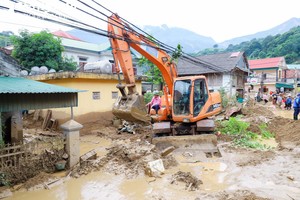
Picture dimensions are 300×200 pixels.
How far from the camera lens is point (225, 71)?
72.6 ft

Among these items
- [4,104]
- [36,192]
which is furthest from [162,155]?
[4,104]

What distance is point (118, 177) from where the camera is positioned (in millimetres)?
6379

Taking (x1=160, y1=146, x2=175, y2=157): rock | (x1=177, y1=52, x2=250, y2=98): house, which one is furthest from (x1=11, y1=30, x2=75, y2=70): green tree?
(x1=160, y1=146, x2=175, y2=157): rock

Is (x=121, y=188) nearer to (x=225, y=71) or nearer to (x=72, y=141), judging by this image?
(x=72, y=141)

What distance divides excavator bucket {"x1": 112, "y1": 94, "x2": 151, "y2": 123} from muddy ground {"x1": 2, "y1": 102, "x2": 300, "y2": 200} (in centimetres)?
109

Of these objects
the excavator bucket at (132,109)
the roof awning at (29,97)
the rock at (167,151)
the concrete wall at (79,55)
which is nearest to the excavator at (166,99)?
the excavator bucket at (132,109)

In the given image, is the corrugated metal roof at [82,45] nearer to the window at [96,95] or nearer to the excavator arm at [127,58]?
the window at [96,95]

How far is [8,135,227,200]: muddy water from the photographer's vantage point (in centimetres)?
534

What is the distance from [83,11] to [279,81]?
40369mm

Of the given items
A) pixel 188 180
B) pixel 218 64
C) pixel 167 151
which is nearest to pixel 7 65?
pixel 167 151

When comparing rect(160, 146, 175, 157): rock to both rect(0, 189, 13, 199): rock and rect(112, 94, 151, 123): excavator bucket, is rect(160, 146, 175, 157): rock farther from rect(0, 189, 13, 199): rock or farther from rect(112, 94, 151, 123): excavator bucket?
rect(0, 189, 13, 199): rock

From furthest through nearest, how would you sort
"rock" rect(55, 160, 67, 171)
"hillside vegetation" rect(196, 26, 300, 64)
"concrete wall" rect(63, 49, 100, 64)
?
1. "hillside vegetation" rect(196, 26, 300, 64)
2. "concrete wall" rect(63, 49, 100, 64)
3. "rock" rect(55, 160, 67, 171)

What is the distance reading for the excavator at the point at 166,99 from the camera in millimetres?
7816

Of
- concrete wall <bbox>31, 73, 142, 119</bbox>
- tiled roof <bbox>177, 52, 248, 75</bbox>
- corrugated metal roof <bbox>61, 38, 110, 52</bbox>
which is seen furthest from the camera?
tiled roof <bbox>177, 52, 248, 75</bbox>
